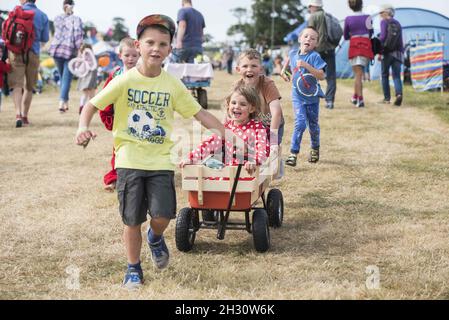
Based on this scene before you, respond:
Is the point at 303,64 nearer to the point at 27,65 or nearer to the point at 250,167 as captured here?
the point at 250,167

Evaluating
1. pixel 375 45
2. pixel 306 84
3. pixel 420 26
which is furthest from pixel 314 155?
pixel 420 26

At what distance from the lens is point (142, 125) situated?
12.1ft

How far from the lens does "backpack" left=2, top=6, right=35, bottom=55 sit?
32.3 ft

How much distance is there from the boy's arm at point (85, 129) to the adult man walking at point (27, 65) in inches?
274

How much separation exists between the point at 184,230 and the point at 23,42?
681 centimetres

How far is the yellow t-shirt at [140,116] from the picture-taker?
12.1 feet

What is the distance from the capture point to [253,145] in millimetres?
4727

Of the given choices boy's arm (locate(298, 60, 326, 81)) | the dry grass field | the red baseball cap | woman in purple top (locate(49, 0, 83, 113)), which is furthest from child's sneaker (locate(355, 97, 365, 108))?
the red baseball cap

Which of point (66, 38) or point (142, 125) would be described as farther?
point (66, 38)

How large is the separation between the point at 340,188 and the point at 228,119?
1884mm

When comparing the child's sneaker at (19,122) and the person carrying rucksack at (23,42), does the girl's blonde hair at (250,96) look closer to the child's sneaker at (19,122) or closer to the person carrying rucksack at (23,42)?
the person carrying rucksack at (23,42)

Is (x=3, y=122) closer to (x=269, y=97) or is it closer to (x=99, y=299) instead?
(x=269, y=97)

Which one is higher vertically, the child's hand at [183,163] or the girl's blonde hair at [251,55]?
the girl's blonde hair at [251,55]

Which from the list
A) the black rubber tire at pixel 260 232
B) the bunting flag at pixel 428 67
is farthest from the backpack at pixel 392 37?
the black rubber tire at pixel 260 232
